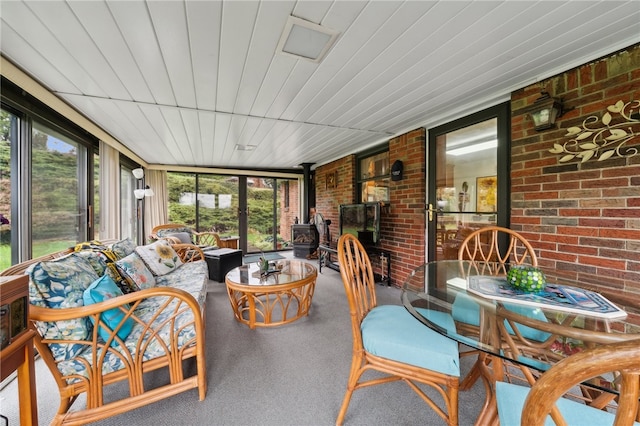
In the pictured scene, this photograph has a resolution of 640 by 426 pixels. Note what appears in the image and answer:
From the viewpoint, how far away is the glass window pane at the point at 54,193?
6.91 ft

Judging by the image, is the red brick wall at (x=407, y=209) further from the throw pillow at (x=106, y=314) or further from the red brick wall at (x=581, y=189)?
the throw pillow at (x=106, y=314)

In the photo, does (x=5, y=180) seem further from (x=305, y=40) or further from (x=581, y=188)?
(x=581, y=188)

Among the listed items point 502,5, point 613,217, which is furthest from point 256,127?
point 613,217

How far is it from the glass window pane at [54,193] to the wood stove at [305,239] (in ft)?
11.1

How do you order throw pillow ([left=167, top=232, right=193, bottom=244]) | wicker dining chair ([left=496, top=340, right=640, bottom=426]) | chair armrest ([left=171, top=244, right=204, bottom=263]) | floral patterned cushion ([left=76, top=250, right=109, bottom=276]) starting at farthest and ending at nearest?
1. throw pillow ([left=167, top=232, right=193, bottom=244])
2. chair armrest ([left=171, top=244, right=204, bottom=263])
3. floral patterned cushion ([left=76, top=250, right=109, bottom=276])
4. wicker dining chair ([left=496, top=340, right=640, bottom=426])

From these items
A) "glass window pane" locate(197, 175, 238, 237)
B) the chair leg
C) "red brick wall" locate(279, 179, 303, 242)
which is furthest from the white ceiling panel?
"red brick wall" locate(279, 179, 303, 242)

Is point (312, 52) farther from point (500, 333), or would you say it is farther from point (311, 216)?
point (311, 216)

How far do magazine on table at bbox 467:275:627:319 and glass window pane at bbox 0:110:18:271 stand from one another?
3296mm

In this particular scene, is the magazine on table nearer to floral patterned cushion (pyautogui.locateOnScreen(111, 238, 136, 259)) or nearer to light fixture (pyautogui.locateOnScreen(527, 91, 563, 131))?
light fixture (pyautogui.locateOnScreen(527, 91, 563, 131))

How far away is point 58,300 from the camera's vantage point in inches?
46.6

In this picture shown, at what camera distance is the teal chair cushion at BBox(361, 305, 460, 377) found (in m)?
1.06

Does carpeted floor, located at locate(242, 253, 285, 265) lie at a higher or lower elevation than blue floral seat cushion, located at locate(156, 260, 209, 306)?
lower

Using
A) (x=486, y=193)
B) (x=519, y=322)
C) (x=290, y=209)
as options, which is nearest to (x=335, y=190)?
(x=290, y=209)

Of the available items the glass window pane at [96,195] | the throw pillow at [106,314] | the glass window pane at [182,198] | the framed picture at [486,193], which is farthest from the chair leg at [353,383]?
the glass window pane at [182,198]
